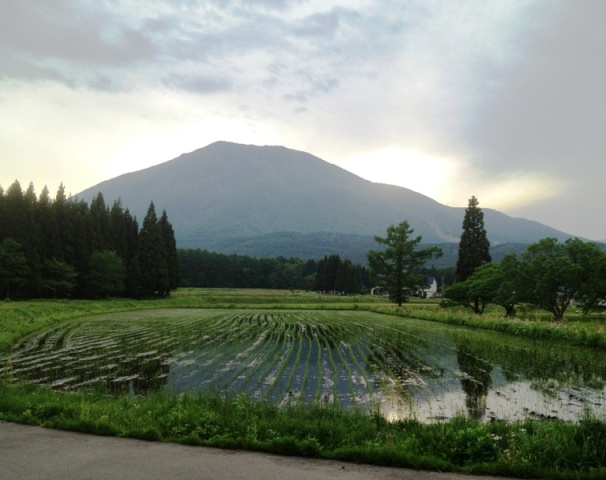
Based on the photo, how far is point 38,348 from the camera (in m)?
18.4

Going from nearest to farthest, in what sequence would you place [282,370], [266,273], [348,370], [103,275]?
[282,370] → [348,370] → [103,275] → [266,273]

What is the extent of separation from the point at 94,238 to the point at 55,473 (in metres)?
61.6

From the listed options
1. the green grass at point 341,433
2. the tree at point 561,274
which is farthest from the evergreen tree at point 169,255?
the green grass at point 341,433

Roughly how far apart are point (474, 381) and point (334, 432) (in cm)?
695

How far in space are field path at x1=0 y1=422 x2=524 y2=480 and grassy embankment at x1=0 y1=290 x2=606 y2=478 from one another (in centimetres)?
24

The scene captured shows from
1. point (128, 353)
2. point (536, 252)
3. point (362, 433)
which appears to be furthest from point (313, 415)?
point (536, 252)

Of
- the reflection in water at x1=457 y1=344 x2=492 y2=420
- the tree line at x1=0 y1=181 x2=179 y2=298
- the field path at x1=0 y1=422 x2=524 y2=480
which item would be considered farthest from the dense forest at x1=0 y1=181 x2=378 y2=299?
the field path at x1=0 y1=422 x2=524 y2=480

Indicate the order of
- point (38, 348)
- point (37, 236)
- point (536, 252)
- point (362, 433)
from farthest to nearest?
point (37, 236) → point (536, 252) → point (38, 348) → point (362, 433)

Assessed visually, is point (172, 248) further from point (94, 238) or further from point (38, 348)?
point (38, 348)

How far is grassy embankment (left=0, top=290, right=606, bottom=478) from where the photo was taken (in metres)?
6.15

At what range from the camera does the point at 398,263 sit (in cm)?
5734

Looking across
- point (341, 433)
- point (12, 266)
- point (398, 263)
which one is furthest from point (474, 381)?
point (12, 266)

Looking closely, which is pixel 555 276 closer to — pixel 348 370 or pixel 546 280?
pixel 546 280

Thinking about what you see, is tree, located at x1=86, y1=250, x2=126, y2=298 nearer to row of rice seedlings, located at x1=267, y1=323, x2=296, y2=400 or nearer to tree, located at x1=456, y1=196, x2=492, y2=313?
row of rice seedlings, located at x1=267, y1=323, x2=296, y2=400
